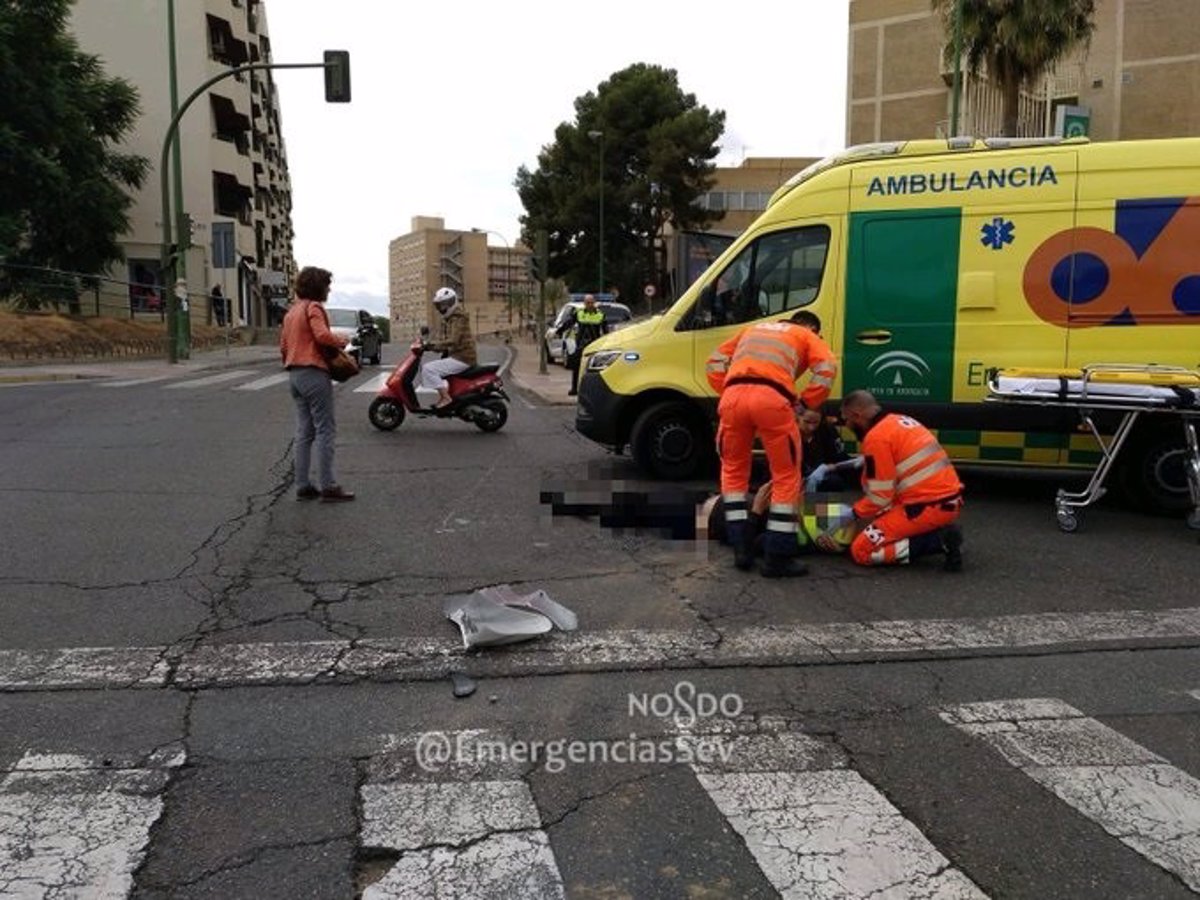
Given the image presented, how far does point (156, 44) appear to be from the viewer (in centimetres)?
4234

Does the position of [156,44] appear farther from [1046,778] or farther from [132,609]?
[1046,778]

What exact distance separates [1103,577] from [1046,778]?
2.91m

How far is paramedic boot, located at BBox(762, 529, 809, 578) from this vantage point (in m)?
5.80

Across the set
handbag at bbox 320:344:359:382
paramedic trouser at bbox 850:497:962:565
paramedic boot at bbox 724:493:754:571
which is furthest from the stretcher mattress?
handbag at bbox 320:344:359:382

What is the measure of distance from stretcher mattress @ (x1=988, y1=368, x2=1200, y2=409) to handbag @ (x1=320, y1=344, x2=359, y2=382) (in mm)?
4844

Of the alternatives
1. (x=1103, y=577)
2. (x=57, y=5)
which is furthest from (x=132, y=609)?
(x=57, y=5)

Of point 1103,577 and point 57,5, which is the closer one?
point 1103,577

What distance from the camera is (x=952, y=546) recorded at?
5949mm

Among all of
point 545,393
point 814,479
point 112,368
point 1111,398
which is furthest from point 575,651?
point 112,368

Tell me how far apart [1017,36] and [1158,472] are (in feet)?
60.3

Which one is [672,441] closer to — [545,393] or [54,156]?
[545,393]

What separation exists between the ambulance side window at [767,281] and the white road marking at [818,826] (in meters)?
5.03

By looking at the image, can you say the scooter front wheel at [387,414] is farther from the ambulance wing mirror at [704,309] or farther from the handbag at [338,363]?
the ambulance wing mirror at [704,309]

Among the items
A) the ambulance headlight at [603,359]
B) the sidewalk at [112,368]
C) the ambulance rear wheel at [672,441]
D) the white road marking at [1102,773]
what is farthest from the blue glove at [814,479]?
the sidewalk at [112,368]
